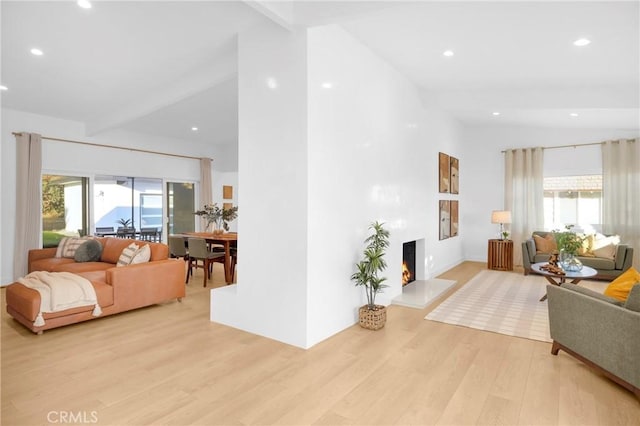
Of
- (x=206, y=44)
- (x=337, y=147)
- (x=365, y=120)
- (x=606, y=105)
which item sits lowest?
(x=337, y=147)

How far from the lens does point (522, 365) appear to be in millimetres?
2924

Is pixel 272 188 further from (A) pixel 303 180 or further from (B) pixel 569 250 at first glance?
(B) pixel 569 250

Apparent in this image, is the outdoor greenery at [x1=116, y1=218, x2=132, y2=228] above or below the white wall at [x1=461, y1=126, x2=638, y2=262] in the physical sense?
below

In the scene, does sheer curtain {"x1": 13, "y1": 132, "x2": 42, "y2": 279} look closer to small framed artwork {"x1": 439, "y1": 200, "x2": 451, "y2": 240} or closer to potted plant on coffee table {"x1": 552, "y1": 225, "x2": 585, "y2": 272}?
small framed artwork {"x1": 439, "y1": 200, "x2": 451, "y2": 240}

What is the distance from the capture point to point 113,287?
4168 mm

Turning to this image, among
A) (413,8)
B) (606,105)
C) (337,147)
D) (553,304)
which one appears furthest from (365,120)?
(606,105)

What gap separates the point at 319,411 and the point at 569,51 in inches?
180

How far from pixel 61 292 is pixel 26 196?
11.0 ft

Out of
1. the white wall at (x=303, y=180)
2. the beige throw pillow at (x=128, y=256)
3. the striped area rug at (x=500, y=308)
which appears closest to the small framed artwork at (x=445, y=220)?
the striped area rug at (x=500, y=308)

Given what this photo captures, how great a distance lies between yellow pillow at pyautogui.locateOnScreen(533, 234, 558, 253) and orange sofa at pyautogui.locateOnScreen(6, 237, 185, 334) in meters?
6.27

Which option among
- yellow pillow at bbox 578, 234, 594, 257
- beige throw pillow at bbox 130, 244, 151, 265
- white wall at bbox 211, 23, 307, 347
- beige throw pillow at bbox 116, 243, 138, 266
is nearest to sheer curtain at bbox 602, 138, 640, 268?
yellow pillow at bbox 578, 234, 594, 257

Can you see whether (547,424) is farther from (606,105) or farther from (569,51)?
(606,105)

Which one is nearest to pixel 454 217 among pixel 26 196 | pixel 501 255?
pixel 501 255

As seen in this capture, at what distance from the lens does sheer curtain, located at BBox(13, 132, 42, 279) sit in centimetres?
596
